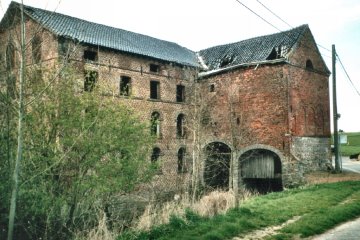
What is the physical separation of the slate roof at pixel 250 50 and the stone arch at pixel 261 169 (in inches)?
220

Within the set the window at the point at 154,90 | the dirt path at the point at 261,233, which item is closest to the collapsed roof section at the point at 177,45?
the window at the point at 154,90

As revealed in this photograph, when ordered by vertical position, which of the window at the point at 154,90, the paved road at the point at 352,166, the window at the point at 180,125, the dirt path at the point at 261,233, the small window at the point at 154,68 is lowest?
the dirt path at the point at 261,233

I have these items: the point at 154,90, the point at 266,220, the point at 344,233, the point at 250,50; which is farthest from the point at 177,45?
the point at 344,233

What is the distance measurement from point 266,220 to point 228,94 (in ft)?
46.7

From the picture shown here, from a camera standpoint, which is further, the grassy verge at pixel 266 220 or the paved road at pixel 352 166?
the paved road at pixel 352 166

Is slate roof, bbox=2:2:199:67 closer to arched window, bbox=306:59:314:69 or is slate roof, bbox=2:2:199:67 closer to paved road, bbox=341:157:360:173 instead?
arched window, bbox=306:59:314:69

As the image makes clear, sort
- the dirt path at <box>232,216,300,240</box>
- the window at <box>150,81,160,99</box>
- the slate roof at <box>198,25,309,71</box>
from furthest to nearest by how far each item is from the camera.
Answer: the window at <box>150,81,160,99</box> → the slate roof at <box>198,25,309,71</box> → the dirt path at <box>232,216,300,240</box>

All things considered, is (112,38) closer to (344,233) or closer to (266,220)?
(266,220)

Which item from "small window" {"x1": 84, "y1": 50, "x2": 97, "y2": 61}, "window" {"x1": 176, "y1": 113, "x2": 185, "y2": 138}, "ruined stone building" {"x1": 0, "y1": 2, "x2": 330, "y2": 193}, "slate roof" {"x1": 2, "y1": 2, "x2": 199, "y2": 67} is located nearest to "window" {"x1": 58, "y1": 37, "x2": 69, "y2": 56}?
"ruined stone building" {"x1": 0, "y1": 2, "x2": 330, "y2": 193}

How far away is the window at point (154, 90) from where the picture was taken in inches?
941

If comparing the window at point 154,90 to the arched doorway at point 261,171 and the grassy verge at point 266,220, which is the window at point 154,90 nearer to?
the arched doorway at point 261,171

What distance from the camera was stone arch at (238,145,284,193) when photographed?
2170 cm

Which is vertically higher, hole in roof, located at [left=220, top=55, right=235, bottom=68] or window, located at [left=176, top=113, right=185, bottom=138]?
hole in roof, located at [left=220, top=55, right=235, bottom=68]

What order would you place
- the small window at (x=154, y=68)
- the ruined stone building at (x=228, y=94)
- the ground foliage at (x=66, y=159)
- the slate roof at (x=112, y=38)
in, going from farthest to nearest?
the small window at (x=154, y=68)
the ruined stone building at (x=228, y=94)
the slate roof at (x=112, y=38)
the ground foliage at (x=66, y=159)
